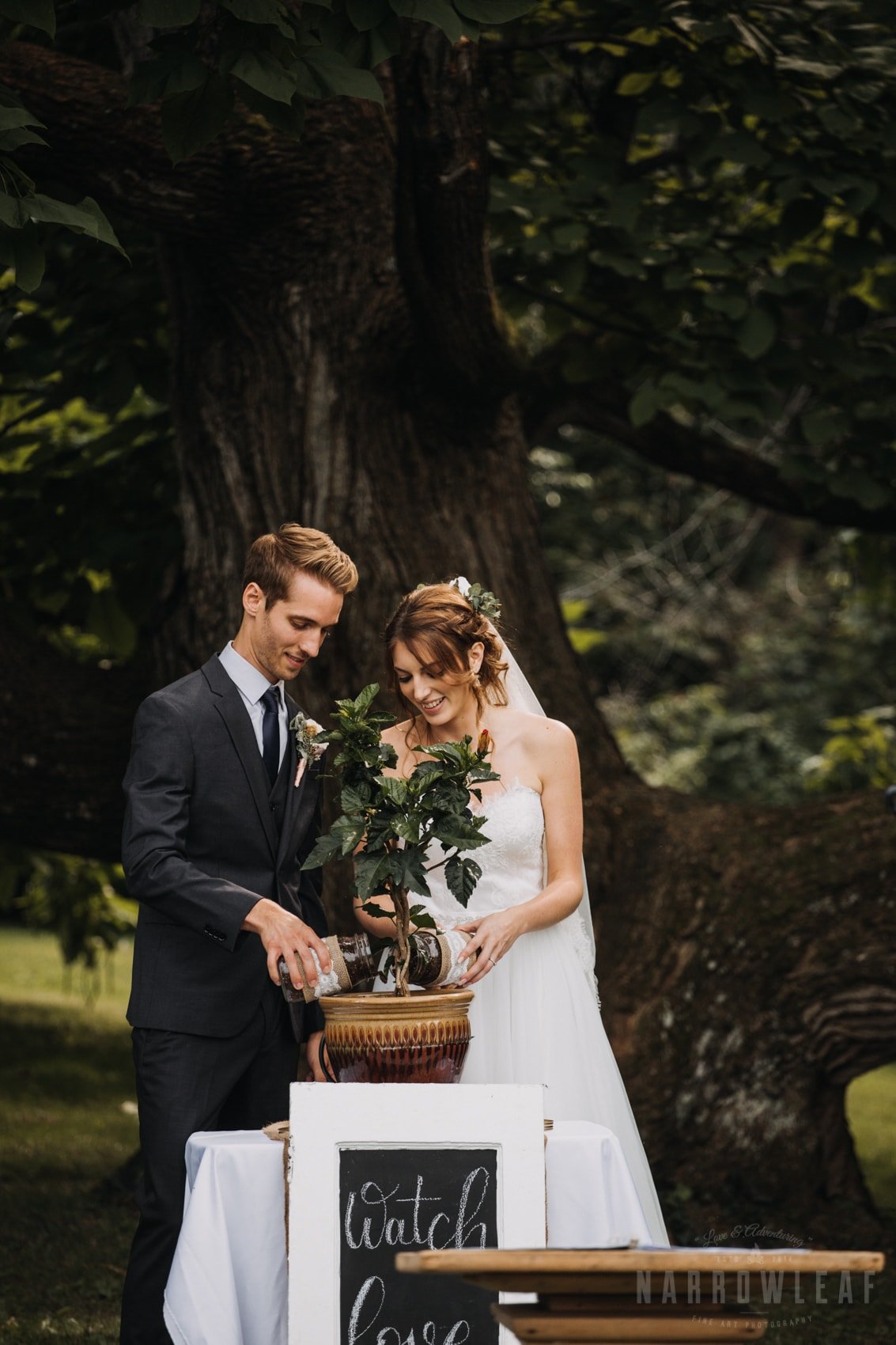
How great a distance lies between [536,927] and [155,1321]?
122 cm

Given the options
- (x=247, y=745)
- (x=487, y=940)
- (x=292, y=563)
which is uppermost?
(x=292, y=563)

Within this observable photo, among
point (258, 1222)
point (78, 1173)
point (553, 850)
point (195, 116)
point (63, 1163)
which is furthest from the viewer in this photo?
point (63, 1163)

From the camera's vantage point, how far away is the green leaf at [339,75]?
366 centimetres

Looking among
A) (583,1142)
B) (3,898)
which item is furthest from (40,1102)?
(583,1142)

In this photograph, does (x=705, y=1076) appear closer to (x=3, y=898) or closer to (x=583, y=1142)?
(x=583, y=1142)

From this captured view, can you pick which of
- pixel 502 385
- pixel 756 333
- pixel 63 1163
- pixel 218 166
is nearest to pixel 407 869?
pixel 218 166

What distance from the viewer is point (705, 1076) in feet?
18.7

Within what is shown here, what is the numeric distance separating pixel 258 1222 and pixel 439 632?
152 centimetres

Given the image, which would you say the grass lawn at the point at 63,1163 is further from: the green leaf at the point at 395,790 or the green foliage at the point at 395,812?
the green leaf at the point at 395,790

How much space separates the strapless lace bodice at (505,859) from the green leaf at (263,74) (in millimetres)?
1761

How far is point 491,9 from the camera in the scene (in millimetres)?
3803

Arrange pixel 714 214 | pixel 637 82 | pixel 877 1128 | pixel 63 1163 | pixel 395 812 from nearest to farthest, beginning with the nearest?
pixel 395 812 → pixel 637 82 → pixel 714 214 → pixel 63 1163 → pixel 877 1128

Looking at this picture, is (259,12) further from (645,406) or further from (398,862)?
(645,406)

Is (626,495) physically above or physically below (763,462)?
above
